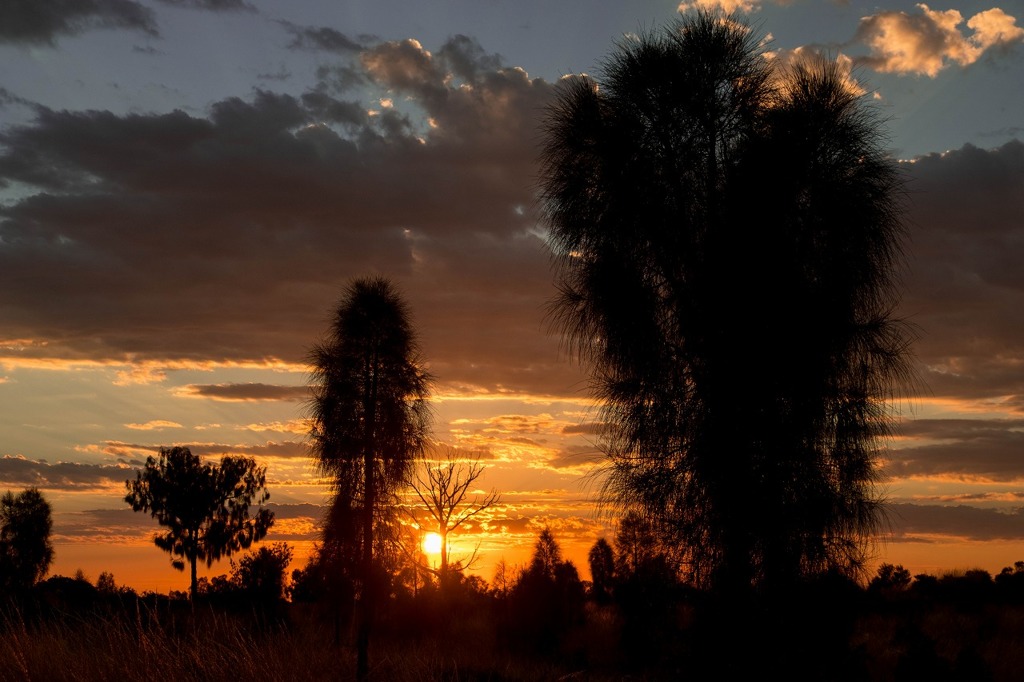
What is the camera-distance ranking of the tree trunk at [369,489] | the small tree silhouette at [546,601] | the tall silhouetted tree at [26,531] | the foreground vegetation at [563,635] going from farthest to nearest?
the tall silhouetted tree at [26,531]
the small tree silhouette at [546,601]
the tree trunk at [369,489]
the foreground vegetation at [563,635]

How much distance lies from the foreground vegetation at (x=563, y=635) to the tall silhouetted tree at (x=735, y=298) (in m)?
0.87

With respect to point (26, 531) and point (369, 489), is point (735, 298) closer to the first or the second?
point (369, 489)

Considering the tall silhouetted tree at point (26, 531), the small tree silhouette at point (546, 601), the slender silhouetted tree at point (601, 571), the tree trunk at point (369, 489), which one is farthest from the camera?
the tall silhouetted tree at point (26, 531)

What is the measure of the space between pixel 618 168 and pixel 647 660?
44.4 feet

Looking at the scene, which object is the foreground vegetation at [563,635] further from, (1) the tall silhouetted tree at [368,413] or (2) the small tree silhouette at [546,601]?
(1) the tall silhouetted tree at [368,413]

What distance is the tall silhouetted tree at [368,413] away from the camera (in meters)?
23.1

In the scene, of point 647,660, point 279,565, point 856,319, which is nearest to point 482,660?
point 647,660

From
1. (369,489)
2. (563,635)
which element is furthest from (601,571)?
(369,489)

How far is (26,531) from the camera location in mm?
56750

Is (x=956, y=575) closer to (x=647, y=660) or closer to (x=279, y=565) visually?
(x=647, y=660)

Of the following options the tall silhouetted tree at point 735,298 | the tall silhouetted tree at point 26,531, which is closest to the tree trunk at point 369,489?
the tall silhouetted tree at point 735,298

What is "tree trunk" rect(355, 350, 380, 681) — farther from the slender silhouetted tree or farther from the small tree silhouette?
the slender silhouetted tree

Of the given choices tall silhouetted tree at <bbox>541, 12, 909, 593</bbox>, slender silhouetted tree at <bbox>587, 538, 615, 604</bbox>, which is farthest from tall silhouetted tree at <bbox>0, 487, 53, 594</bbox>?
tall silhouetted tree at <bbox>541, 12, 909, 593</bbox>

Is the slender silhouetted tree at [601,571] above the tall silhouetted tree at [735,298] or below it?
below
